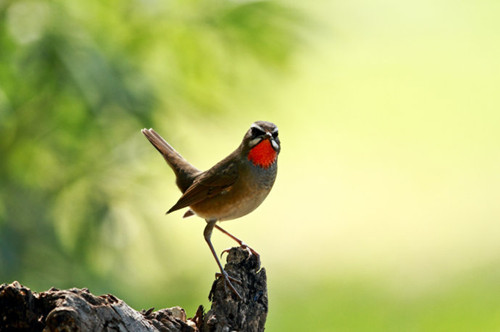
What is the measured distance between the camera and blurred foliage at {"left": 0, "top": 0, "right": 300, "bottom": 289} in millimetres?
5812

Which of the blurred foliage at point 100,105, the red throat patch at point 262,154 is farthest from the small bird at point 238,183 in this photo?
the blurred foliage at point 100,105

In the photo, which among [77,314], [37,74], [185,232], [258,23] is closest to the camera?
[77,314]

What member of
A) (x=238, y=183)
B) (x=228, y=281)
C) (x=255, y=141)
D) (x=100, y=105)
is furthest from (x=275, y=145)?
(x=100, y=105)

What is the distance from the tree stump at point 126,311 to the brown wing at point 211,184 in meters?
0.33

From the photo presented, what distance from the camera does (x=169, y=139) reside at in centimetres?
605

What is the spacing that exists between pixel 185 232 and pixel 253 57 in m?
4.01

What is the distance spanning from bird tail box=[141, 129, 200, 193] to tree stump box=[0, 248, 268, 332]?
597 millimetres

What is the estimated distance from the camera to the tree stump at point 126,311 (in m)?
2.57

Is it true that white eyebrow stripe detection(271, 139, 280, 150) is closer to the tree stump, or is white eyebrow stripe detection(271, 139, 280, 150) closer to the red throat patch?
the red throat patch

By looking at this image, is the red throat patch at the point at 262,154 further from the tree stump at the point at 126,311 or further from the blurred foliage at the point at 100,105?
the blurred foliage at the point at 100,105

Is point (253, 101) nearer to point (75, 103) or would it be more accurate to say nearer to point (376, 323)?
point (75, 103)

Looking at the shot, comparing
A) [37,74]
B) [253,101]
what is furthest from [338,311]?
[37,74]

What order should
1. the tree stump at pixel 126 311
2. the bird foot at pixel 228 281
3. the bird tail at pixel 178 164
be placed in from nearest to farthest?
the tree stump at pixel 126 311
the bird foot at pixel 228 281
the bird tail at pixel 178 164

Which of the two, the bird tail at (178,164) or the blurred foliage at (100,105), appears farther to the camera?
the blurred foliage at (100,105)
